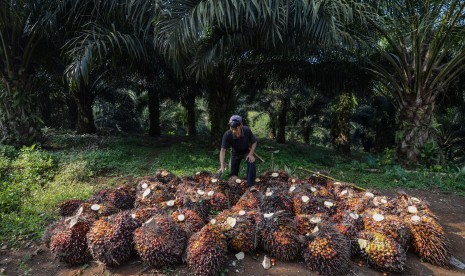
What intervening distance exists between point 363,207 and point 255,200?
3.61 ft

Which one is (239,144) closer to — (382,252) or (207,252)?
(207,252)

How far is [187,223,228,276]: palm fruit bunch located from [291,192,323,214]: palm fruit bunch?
3.05 feet

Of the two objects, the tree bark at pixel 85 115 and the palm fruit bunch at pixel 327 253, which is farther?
the tree bark at pixel 85 115

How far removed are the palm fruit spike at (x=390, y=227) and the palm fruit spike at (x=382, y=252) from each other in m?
0.10

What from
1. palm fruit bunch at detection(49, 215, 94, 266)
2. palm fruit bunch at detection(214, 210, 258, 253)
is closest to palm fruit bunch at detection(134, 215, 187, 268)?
palm fruit bunch at detection(214, 210, 258, 253)

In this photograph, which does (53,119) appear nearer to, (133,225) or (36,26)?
(36,26)

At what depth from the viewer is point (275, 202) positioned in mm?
3055

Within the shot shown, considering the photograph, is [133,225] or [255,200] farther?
[255,200]

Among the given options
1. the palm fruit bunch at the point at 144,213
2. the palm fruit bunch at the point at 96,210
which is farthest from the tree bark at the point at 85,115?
the palm fruit bunch at the point at 144,213

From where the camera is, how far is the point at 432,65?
6.16 metres

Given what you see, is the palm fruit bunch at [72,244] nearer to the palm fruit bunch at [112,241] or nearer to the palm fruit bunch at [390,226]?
the palm fruit bunch at [112,241]

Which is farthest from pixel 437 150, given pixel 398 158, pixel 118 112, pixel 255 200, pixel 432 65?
pixel 118 112

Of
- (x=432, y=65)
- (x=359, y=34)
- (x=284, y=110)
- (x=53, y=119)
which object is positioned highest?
(x=359, y=34)

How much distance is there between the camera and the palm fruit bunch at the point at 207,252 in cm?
228
